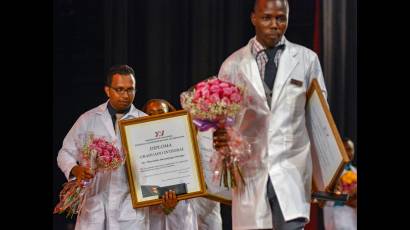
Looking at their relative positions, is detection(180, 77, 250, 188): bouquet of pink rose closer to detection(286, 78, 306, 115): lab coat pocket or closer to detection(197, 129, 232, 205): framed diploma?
detection(286, 78, 306, 115): lab coat pocket

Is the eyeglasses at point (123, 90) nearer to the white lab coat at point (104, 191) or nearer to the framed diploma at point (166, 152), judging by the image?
the white lab coat at point (104, 191)

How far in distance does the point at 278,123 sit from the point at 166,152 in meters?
0.89

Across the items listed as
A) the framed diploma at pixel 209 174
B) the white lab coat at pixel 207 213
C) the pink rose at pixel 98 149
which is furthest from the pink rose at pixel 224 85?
the white lab coat at pixel 207 213

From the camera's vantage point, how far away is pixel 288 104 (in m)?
7.61

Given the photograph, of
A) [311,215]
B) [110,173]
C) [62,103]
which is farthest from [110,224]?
[311,215]

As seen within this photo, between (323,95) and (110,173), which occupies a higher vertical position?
(323,95)

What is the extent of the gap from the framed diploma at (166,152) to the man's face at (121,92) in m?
0.30

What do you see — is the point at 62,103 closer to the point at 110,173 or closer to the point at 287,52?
the point at 110,173

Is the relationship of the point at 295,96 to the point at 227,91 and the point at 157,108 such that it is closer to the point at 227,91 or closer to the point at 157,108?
the point at 227,91

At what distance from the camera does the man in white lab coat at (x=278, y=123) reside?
750 cm

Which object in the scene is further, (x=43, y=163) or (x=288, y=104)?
(x=43, y=163)

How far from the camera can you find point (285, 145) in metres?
7.58

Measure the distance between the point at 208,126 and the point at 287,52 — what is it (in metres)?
0.76

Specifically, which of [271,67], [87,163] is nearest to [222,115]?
[271,67]
